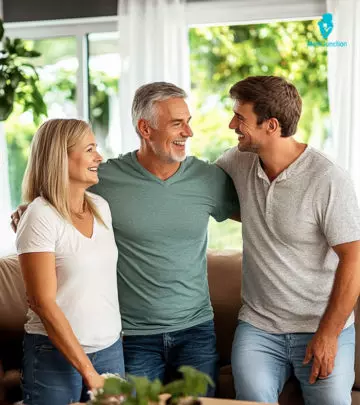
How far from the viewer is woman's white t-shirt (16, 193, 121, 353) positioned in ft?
8.19

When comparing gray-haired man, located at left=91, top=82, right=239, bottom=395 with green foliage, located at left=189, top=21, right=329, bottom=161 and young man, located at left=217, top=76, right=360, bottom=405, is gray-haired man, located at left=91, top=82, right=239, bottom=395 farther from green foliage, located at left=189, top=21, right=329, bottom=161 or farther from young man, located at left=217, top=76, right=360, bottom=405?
green foliage, located at left=189, top=21, right=329, bottom=161

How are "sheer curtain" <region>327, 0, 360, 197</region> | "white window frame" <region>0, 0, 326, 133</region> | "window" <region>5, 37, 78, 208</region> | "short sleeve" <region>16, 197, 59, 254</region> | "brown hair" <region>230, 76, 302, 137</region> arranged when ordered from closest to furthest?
"short sleeve" <region>16, 197, 59, 254</region> → "brown hair" <region>230, 76, 302, 137</region> → "sheer curtain" <region>327, 0, 360, 197</region> → "white window frame" <region>0, 0, 326, 133</region> → "window" <region>5, 37, 78, 208</region>

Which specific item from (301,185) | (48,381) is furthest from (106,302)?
(301,185)

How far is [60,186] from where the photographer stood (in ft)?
8.39

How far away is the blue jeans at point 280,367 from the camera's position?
2.79m

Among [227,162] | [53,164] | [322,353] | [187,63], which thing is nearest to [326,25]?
[187,63]

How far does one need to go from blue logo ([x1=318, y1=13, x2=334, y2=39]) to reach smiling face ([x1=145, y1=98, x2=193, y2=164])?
75.4 inches

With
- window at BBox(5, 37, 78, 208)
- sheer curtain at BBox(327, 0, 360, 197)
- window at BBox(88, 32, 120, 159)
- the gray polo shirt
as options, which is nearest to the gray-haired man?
the gray polo shirt

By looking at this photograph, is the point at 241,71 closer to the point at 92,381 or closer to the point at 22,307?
the point at 22,307

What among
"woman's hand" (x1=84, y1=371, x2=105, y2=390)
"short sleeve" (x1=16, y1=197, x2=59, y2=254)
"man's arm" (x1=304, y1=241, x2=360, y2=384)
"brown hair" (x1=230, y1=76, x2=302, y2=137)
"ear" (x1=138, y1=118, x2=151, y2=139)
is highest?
"brown hair" (x1=230, y1=76, x2=302, y2=137)

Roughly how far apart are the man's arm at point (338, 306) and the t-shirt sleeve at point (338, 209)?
39 millimetres

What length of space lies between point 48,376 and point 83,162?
2.36 ft

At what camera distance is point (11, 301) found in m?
3.64

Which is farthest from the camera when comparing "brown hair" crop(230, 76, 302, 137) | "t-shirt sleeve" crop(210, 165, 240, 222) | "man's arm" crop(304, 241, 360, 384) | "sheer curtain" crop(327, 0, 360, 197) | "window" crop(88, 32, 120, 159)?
"window" crop(88, 32, 120, 159)
